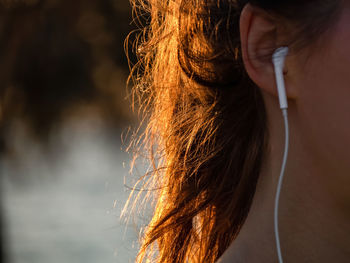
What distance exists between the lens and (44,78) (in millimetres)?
7277

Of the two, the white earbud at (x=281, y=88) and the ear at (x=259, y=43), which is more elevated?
the ear at (x=259, y=43)

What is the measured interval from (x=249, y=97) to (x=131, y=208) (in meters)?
0.80

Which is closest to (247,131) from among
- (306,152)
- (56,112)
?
(306,152)

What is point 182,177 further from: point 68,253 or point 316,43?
point 68,253

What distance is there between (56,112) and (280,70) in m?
6.52

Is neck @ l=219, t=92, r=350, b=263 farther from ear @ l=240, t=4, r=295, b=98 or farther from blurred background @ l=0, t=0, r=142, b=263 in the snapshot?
blurred background @ l=0, t=0, r=142, b=263

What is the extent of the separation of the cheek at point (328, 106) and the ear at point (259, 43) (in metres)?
0.05

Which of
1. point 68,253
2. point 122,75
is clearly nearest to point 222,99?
point 122,75

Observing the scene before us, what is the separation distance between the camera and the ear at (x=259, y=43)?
1.49m

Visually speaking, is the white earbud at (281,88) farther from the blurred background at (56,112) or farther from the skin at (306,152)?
the blurred background at (56,112)

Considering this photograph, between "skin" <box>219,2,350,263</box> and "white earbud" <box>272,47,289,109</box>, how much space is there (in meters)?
0.02

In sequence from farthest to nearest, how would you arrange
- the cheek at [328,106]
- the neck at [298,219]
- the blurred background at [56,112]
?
1. the blurred background at [56,112]
2. the neck at [298,219]
3. the cheek at [328,106]

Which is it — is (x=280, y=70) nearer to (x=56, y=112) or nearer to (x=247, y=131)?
(x=247, y=131)

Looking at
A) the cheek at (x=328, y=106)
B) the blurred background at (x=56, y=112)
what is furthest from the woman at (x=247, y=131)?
the blurred background at (x=56, y=112)
